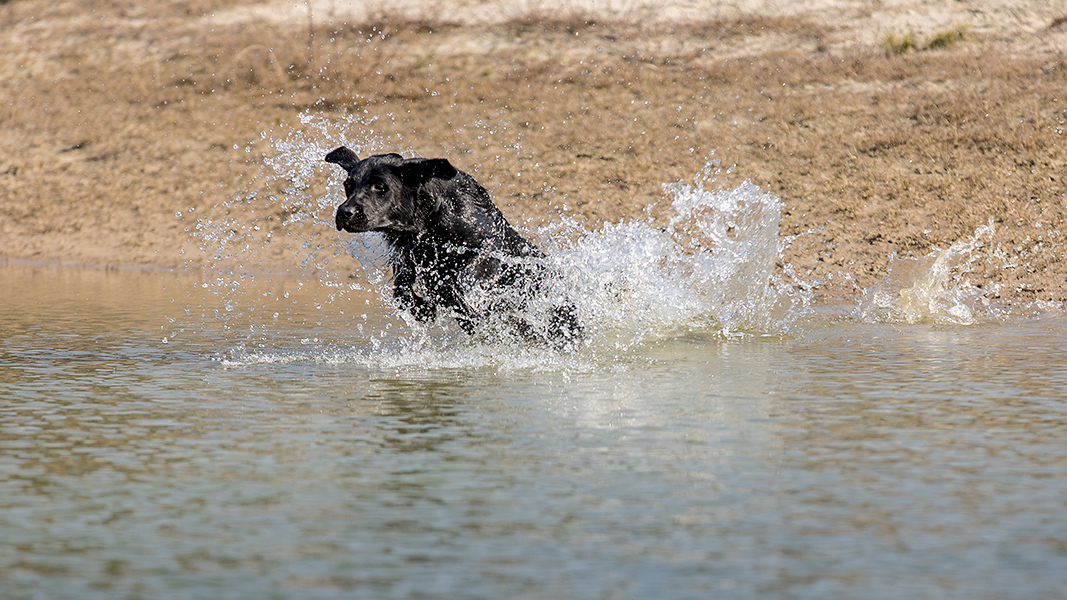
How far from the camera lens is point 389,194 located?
9195mm

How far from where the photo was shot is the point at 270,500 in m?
5.40

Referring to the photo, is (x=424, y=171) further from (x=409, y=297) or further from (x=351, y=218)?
(x=409, y=297)

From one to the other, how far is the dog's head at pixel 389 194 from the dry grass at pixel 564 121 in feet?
23.1

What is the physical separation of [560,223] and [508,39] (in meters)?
7.44

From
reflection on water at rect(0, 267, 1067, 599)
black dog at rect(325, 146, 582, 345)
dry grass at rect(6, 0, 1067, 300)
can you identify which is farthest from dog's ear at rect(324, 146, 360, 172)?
dry grass at rect(6, 0, 1067, 300)

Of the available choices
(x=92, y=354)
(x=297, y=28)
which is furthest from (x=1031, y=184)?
(x=297, y=28)

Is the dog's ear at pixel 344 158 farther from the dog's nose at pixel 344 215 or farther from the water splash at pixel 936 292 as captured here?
the water splash at pixel 936 292

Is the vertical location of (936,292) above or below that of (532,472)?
above

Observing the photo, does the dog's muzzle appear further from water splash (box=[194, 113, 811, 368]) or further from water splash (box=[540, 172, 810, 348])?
water splash (box=[540, 172, 810, 348])

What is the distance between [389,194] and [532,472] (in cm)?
371

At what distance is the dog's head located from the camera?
29.6 ft

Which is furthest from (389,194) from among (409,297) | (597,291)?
(597,291)

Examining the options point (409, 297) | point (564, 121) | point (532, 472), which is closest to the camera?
point (532, 472)

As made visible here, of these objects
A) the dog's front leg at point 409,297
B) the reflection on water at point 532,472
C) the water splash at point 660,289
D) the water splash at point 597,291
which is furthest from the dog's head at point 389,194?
the water splash at point 660,289
